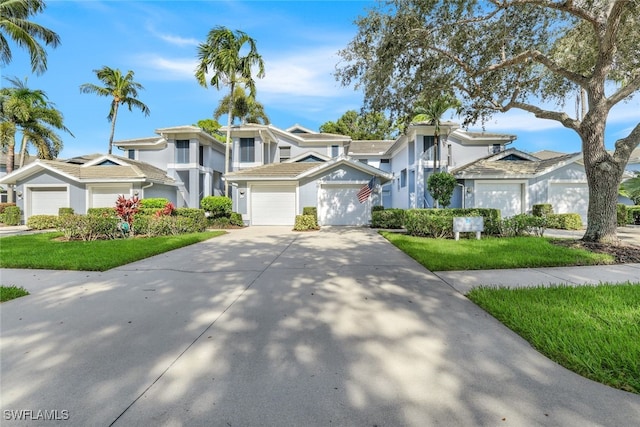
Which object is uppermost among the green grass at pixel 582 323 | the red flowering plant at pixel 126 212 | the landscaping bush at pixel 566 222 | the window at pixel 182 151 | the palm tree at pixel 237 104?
the palm tree at pixel 237 104

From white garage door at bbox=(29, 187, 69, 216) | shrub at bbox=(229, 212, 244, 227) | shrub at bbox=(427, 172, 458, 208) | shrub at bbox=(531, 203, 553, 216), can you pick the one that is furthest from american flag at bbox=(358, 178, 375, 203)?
white garage door at bbox=(29, 187, 69, 216)

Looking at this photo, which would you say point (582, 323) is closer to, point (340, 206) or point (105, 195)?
point (340, 206)

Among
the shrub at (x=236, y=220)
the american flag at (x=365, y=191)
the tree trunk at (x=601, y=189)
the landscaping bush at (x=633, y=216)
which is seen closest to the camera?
the tree trunk at (x=601, y=189)

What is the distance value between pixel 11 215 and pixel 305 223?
17885 mm

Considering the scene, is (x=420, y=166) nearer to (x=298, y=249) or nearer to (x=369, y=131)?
(x=298, y=249)

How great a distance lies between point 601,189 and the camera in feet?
26.1

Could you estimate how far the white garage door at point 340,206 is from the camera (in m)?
16.8

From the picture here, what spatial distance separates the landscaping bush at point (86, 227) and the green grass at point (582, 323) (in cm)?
1154

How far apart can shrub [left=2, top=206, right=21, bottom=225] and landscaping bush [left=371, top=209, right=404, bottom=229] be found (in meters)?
21.1

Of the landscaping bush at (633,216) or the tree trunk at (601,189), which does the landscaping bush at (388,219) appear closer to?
the tree trunk at (601,189)

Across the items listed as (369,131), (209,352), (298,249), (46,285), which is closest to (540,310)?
(209,352)

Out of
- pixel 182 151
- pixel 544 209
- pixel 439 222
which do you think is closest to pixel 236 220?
pixel 182 151

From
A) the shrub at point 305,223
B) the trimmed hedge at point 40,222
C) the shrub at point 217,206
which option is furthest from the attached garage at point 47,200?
the shrub at point 305,223

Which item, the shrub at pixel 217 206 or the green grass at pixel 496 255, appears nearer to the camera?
the green grass at pixel 496 255
